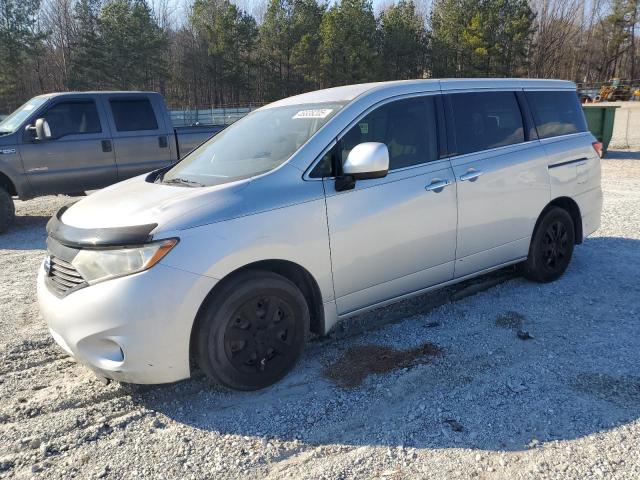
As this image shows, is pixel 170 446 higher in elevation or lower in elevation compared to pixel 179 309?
lower

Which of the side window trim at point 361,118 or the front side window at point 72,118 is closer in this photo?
the side window trim at point 361,118

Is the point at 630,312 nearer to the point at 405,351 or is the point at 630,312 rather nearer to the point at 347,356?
the point at 405,351

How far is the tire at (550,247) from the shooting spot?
4.96 m

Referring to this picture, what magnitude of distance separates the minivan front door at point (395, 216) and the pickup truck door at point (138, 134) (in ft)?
20.2

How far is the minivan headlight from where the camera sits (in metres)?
2.88

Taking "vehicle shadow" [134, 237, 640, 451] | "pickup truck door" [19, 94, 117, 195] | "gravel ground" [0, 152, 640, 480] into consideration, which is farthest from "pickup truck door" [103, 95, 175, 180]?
"vehicle shadow" [134, 237, 640, 451]

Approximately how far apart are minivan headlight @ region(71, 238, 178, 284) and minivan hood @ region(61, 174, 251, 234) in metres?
0.10

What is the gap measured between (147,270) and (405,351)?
1.95m

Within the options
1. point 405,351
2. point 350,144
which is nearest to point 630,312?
point 405,351

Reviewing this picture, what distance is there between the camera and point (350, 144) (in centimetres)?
365

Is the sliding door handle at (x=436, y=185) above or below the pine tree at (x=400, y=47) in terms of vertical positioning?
below

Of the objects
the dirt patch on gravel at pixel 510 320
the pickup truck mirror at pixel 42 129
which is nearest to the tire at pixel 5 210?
the pickup truck mirror at pixel 42 129

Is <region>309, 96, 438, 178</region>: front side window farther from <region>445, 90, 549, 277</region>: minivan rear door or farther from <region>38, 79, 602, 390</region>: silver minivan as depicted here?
<region>445, 90, 549, 277</region>: minivan rear door

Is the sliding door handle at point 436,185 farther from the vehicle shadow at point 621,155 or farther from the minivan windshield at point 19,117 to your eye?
the vehicle shadow at point 621,155
